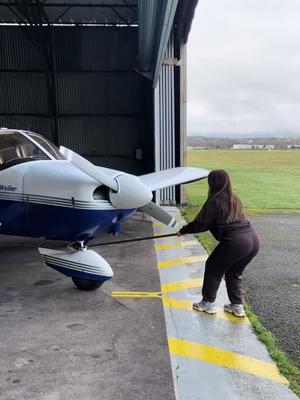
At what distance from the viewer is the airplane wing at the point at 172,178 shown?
740 cm

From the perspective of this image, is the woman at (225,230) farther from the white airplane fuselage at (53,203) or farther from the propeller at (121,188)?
the white airplane fuselage at (53,203)

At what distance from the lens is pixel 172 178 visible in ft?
25.7

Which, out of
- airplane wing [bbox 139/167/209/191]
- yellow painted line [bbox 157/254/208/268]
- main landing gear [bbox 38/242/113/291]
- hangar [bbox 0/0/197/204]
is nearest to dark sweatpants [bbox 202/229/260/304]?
main landing gear [bbox 38/242/113/291]

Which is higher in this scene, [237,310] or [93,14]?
[93,14]

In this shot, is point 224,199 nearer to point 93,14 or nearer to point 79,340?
point 79,340

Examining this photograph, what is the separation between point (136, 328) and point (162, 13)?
12.1 ft

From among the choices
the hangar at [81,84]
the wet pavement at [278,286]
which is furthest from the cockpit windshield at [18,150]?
the hangar at [81,84]

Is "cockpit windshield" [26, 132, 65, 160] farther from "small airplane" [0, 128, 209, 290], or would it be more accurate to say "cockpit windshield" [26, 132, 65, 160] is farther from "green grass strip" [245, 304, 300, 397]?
"green grass strip" [245, 304, 300, 397]

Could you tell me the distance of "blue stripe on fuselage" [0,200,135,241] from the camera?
4254mm

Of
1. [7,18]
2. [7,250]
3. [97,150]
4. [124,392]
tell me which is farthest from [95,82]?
[124,392]

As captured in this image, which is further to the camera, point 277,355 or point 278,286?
point 278,286

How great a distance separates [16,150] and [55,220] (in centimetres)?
119

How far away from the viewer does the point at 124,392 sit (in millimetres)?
2570

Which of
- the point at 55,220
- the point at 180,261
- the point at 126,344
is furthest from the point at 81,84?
the point at 126,344
